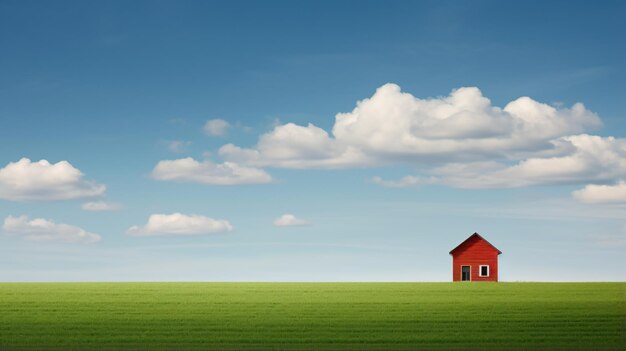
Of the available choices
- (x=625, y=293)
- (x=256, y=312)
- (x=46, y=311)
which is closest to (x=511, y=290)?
(x=625, y=293)

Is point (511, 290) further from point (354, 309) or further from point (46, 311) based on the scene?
point (46, 311)

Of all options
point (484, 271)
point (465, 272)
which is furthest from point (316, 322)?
point (484, 271)

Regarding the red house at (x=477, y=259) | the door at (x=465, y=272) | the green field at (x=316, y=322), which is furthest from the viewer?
the door at (x=465, y=272)

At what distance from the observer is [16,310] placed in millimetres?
39125

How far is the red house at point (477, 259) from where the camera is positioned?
68250 millimetres

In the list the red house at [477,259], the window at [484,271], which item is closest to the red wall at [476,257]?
the red house at [477,259]

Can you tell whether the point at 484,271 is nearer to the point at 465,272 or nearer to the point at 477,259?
the point at 477,259

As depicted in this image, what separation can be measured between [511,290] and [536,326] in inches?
920

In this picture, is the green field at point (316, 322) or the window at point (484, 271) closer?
the green field at point (316, 322)

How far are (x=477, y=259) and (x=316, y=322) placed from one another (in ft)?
126

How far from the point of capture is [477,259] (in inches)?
2692

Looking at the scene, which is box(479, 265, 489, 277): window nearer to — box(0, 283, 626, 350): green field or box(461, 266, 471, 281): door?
box(461, 266, 471, 281): door

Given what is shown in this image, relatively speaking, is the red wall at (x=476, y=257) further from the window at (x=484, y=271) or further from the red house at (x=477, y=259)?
the window at (x=484, y=271)

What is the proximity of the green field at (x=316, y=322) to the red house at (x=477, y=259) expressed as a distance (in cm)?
1836
